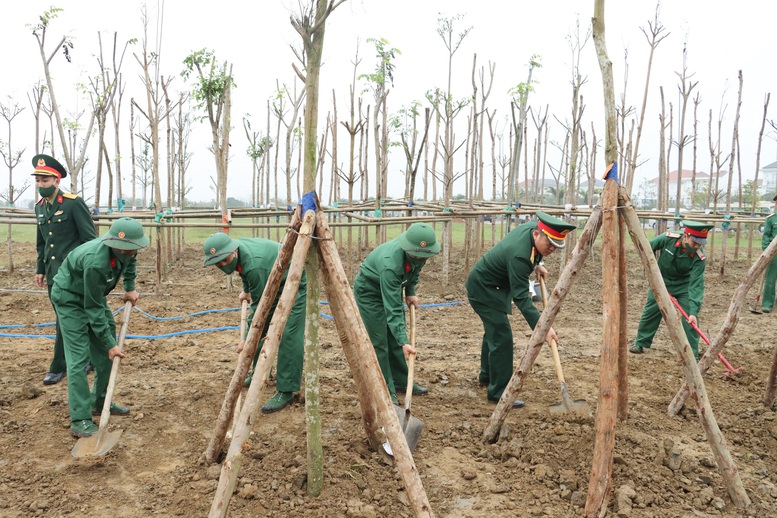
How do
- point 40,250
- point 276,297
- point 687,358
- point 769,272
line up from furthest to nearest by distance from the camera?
point 769,272
point 40,250
point 276,297
point 687,358

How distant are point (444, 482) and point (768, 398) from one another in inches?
114

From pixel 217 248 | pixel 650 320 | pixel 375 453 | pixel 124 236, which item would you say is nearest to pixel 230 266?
pixel 217 248

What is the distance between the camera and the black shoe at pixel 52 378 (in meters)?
4.65

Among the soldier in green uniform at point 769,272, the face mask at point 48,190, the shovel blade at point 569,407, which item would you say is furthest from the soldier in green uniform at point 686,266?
the face mask at point 48,190

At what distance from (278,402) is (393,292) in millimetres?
1286

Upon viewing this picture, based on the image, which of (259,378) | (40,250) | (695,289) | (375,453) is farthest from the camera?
(695,289)

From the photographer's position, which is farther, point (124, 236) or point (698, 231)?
point (698, 231)

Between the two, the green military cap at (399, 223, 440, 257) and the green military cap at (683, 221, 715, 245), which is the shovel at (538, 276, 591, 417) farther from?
the green military cap at (683, 221, 715, 245)

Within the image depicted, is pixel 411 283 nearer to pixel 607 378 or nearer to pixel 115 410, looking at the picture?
pixel 607 378

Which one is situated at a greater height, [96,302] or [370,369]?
[96,302]

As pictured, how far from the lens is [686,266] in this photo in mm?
5383

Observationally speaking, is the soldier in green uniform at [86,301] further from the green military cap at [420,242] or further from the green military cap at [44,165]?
the green military cap at [420,242]

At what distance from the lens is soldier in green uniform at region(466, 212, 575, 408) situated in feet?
13.5

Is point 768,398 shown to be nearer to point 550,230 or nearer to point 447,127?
point 550,230
